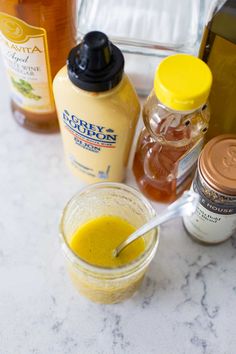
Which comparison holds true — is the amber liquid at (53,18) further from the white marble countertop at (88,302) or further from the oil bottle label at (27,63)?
the white marble countertop at (88,302)

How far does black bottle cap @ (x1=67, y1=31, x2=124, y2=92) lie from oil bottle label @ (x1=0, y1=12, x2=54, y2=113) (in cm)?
9

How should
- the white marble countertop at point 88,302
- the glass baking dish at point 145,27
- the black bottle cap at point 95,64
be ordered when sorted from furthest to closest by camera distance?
the glass baking dish at point 145,27
the white marble countertop at point 88,302
the black bottle cap at point 95,64

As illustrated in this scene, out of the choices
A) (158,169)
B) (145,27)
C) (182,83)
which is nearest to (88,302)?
(158,169)

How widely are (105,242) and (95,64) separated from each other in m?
0.23

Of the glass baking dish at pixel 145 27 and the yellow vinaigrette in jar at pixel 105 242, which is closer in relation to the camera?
the yellow vinaigrette in jar at pixel 105 242

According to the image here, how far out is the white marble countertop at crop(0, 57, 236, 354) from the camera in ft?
1.96

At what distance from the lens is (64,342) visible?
60 cm

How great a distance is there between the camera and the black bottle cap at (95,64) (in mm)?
492

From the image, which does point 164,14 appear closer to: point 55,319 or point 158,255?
point 158,255

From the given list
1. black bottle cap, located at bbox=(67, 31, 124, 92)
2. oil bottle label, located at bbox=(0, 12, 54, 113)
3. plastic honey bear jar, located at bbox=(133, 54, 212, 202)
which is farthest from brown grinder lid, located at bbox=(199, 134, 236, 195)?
oil bottle label, located at bbox=(0, 12, 54, 113)

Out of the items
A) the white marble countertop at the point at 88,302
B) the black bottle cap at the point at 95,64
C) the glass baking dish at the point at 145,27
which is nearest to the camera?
the black bottle cap at the point at 95,64

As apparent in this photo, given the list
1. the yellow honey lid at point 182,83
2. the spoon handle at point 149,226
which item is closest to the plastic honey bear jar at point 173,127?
the yellow honey lid at point 182,83

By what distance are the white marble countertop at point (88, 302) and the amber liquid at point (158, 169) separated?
29mm

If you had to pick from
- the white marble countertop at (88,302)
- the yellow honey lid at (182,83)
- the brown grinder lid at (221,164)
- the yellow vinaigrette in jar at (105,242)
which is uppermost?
the yellow honey lid at (182,83)
